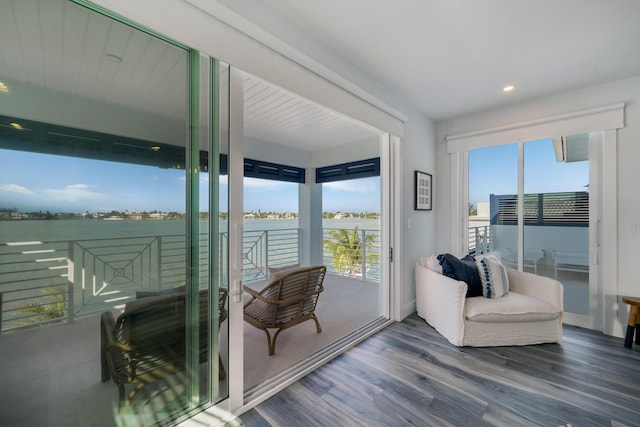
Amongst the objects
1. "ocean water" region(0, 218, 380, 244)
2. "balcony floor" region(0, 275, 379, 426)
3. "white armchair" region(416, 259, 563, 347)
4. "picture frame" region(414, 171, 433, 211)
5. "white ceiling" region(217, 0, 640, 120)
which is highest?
"white ceiling" region(217, 0, 640, 120)

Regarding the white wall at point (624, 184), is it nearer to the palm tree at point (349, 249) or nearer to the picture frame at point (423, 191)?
the picture frame at point (423, 191)

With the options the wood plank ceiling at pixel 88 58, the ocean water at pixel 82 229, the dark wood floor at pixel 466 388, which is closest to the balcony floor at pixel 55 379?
the ocean water at pixel 82 229

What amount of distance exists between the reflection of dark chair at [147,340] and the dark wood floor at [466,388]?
0.60 meters

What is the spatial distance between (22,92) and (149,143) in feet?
1.43

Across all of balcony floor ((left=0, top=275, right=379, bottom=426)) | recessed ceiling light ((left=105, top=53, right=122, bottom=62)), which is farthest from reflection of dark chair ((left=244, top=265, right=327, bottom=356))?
recessed ceiling light ((left=105, top=53, right=122, bottom=62))

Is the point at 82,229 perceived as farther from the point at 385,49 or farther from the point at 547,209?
the point at 547,209

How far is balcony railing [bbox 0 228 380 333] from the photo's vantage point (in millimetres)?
989

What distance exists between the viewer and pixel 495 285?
262 cm

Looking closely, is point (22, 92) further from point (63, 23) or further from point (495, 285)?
point (495, 285)

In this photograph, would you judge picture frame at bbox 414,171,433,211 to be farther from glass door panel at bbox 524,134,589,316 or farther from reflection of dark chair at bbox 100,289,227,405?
reflection of dark chair at bbox 100,289,227,405

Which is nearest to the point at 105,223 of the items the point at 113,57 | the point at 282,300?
the point at 113,57

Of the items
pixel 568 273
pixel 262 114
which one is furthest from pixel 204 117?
pixel 568 273

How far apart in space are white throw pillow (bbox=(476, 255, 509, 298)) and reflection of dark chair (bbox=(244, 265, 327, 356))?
1668 millimetres

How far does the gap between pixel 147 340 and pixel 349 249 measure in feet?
13.6
